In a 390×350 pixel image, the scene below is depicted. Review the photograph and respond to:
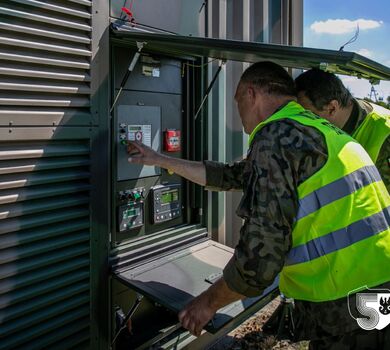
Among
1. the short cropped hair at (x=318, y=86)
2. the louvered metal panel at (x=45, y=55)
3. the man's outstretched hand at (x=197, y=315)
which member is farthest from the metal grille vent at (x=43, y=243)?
the short cropped hair at (x=318, y=86)

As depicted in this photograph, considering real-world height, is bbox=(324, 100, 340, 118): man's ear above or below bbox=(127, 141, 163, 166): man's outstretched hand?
above

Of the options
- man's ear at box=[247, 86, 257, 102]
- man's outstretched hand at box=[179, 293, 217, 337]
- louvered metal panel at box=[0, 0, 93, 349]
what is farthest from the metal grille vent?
man's ear at box=[247, 86, 257, 102]

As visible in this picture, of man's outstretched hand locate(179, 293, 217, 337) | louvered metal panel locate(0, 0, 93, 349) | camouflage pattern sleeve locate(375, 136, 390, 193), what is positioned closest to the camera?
man's outstretched hand locate(179, 293, 217, 337)

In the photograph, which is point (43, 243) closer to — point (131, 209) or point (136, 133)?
point (131, 209)

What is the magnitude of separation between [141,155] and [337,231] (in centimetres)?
139

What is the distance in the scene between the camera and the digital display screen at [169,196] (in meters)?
2.85

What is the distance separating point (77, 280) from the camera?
2.24 m

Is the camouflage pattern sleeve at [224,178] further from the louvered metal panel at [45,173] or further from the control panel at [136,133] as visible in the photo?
the louvered metal panel at [45,173]

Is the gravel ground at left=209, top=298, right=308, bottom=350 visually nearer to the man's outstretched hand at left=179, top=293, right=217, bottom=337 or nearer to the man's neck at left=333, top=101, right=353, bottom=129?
the man's outstretched hand at left=179, top=293, right=217, bottom=337

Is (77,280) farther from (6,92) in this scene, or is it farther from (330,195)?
(330,195)

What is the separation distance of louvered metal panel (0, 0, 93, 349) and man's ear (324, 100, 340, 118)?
53.6 inches

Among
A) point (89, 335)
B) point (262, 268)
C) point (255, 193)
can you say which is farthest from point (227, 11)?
point (89, 335)

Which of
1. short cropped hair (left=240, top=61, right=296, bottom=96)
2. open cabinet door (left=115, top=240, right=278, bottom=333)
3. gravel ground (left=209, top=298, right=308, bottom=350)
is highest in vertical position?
short cropped hair (left=240, top=61, right=296, bottom=96)

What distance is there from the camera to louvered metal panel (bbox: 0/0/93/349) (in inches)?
74.7
